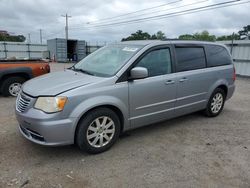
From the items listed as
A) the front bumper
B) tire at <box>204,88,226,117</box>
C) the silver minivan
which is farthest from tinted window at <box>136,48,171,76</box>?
tire at <box>204,88,226,117</box>

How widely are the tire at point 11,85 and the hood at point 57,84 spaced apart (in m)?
3.65

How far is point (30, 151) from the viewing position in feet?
11.0

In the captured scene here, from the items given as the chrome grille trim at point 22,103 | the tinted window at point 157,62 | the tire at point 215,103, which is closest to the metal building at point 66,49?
the tire at point 215,103

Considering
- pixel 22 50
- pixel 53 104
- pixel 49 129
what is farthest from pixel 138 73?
pixel 22 50

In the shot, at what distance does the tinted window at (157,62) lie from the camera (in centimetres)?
373

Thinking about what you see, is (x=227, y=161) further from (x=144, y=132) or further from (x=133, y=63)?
(x=133, y=63)

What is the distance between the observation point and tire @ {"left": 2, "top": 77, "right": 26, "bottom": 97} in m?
6.64

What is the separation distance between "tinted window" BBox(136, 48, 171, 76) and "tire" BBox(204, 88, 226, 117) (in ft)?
5.21

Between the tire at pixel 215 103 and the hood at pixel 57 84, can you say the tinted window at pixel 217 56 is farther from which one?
the hood at pixel 57 84

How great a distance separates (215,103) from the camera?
5.10 metres

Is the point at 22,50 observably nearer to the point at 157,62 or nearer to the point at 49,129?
the point at 157,62

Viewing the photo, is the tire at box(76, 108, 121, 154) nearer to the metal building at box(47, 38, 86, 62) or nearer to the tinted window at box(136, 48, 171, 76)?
the tinted window at box(136, 48, 171, 76)

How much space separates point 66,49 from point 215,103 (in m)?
22.9

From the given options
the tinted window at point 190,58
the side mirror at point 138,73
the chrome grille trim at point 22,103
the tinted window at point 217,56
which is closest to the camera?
the chrome grille trim at point 22,103
